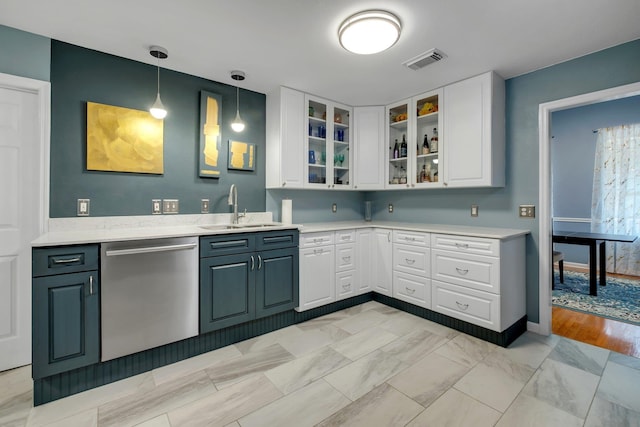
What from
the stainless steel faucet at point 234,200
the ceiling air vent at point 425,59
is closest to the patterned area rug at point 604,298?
the ceiling air vent at point 425,59

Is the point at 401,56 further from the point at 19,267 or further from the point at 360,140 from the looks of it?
the point at 19,267

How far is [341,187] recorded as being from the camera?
3.69m

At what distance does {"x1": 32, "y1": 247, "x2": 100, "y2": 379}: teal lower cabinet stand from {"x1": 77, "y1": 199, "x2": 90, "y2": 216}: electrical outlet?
26.0 inches

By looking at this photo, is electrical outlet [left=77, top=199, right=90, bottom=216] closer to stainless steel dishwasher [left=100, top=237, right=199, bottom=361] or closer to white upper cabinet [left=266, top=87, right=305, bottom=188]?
stainless steel dishwasher [left=100, top=237, right=199, bottom=361]

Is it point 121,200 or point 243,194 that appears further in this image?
point 243,194

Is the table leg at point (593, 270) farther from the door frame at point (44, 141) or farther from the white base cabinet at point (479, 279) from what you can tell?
the door frame at point (44, 141)

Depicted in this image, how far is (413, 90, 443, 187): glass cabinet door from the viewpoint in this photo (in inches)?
126

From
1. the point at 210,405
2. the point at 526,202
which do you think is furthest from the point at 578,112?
the point at 210,405

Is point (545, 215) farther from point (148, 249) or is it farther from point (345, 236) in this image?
point (148, 249)

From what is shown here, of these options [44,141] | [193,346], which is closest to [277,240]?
[193,346]

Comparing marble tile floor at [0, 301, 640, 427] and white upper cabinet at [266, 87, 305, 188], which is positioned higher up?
white upper cabinet at [266, 87, 305, 188]

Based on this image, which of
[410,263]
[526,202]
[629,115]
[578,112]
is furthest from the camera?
[578,112]

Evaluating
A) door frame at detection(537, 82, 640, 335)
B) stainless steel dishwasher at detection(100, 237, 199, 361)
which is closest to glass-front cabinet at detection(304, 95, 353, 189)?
stainless steel dishwasher at detection(100, 237, 199, 361)

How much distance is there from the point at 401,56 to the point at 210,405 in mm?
2906
